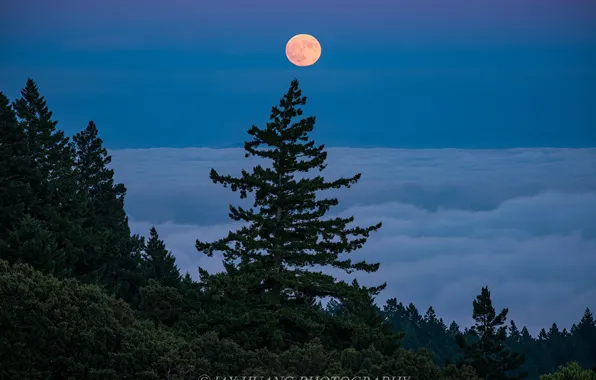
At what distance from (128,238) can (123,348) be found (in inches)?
1308

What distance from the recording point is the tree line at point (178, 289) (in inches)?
1238

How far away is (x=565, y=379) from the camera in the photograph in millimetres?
36438

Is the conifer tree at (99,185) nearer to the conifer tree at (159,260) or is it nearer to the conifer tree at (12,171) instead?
the conifer tree at (159,260)

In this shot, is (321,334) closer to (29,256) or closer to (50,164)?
(29,256)

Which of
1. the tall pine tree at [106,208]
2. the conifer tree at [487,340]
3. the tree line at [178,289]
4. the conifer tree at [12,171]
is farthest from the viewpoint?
the conifer tree at [487,340]

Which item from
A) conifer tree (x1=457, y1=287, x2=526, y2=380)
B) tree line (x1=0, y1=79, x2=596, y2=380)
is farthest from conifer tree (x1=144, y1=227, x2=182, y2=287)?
conifer tree (x1=457, y1=287, x2=526, y2=380)

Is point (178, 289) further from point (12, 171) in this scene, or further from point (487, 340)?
point (487, 340)

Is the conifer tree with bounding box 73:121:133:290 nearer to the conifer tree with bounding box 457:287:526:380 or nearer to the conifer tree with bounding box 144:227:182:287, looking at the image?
the conifer tree with bounding box 144:227:182:287

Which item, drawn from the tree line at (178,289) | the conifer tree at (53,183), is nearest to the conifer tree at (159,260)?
the tree line at (178,289)

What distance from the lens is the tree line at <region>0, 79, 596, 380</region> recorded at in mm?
31438

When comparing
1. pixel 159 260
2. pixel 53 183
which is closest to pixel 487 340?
pixel 159 260

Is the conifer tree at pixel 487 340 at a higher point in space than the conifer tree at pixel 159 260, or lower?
lower

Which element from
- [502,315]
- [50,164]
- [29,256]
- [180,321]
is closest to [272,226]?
[180,321]

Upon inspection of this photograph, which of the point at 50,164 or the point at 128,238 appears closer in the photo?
the point at 50,164
